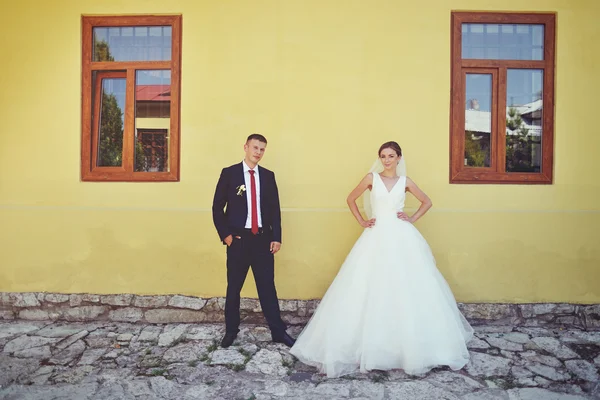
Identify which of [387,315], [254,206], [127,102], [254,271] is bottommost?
[387,315]

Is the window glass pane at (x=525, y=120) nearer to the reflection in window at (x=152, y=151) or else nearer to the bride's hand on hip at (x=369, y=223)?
the bride's hand on hip at (x=369, y=223)

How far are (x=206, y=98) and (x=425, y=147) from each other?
7.82 ft

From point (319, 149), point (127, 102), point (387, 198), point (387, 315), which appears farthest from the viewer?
point (127, 102)

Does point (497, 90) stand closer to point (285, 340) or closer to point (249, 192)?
point (249, 192)

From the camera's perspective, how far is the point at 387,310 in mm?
3660

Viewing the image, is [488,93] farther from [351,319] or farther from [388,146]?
[351,319]

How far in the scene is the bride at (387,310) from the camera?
140 inches

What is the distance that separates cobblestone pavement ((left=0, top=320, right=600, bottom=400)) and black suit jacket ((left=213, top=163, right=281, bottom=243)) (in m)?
1.09

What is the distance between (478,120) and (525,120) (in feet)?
1.65

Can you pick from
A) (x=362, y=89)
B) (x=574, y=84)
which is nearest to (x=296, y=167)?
(x=362, y=89)

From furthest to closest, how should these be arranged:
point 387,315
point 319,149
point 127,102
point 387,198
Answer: point 127,102, point 319,149, point 387,198, point 387,315

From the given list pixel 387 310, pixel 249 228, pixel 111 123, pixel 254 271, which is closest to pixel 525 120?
pixel 387 310

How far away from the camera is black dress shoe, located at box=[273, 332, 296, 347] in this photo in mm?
4152

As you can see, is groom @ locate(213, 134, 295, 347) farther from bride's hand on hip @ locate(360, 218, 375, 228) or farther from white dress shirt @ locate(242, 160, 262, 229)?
bride's hand on hip @ locate(360, 218, 375, 228)
